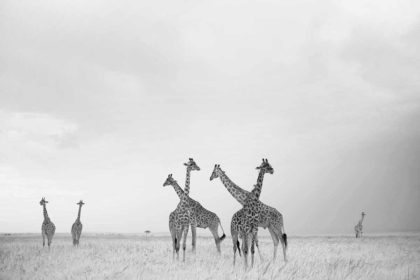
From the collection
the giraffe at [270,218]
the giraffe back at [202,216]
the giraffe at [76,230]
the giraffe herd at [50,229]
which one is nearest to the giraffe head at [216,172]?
the giraffe at [270,218]

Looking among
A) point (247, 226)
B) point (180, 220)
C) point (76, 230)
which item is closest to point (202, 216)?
point (180, 220)

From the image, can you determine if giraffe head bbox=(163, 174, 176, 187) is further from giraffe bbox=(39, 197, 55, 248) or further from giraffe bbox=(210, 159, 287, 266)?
giraffe bbox=(39, 197, 55, 248)

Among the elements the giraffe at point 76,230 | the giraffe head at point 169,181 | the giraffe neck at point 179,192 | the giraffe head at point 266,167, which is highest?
the giraffe head at point 266,167

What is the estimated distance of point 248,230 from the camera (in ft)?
42.6

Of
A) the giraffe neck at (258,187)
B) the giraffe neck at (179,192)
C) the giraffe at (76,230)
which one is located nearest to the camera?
the giraffe neck at (258,187)

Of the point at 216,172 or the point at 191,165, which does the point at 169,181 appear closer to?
the point at 191,165

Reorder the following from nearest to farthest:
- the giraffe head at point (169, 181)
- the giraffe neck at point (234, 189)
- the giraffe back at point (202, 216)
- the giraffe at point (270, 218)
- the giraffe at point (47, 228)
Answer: the giraffe at point (270, 218) → the giraffe neck at point (234, 189) → the giraffe head at point (169, 181) → the giraffe back at point (202, 216) → the giraffe at point (47, 228)

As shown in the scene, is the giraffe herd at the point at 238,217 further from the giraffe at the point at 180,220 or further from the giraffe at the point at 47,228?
the giraffe at the point at 47,228

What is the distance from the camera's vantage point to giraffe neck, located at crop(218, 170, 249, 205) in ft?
53.0

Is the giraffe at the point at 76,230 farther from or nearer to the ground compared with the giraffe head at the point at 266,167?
nearer to the ground

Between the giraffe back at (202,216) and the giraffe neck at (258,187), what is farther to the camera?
the giraffe back at (202,216)

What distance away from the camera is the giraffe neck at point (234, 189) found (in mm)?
16141

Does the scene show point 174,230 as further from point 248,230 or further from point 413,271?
point 413,271

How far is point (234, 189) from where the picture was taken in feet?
53.7
